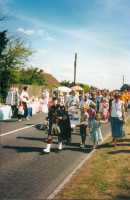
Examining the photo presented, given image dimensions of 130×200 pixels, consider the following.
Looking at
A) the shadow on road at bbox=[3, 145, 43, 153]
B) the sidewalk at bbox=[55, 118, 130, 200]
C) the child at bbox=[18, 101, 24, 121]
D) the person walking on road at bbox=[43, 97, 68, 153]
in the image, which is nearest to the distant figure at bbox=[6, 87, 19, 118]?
the child at bbox=[18, 101, 24, 121]

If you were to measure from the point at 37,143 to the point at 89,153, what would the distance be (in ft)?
8.60

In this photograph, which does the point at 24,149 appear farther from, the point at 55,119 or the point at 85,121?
the point at 85,121

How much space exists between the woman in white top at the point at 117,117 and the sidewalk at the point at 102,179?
60.7 inches

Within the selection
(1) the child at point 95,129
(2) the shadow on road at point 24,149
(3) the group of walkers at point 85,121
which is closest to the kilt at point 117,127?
(3) the group of walkers at point 85,121

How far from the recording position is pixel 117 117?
51.9 feet

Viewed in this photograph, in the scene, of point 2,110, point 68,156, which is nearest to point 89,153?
point 68,156

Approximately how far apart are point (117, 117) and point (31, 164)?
4.86 m

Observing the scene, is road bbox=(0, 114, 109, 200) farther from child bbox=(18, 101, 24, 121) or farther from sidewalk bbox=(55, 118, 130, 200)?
child bbox=(18, 101, 24, 121)

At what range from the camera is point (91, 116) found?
51.0 feet

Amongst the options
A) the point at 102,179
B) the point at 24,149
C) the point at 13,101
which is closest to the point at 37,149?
the point at 24,149

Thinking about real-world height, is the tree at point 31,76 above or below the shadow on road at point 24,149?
above

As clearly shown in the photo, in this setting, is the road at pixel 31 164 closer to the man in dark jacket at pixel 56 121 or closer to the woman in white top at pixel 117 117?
the man in dark jacket at pixel 56 121

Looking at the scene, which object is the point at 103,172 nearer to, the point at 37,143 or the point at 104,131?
the point at 37,143

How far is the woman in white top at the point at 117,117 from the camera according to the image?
51.8 ft
